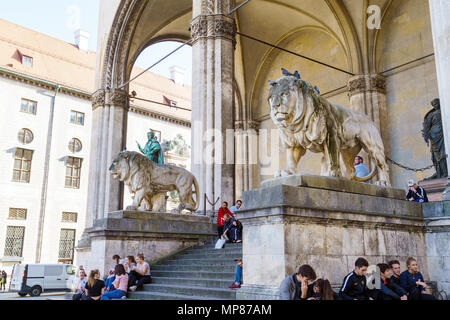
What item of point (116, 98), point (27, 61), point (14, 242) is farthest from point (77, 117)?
point (116, 98)

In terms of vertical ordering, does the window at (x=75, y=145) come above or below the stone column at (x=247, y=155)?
above

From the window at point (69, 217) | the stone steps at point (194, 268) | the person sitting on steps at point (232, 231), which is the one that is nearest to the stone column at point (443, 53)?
the stone steps at point (194, 268)

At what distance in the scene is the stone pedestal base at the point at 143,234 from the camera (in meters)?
10.1

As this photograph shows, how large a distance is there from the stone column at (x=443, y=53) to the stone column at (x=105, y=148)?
14.0 meters

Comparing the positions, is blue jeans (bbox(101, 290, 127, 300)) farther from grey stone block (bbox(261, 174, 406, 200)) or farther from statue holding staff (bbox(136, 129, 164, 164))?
statue holding staff (bbox(136, 129, 164, 164))

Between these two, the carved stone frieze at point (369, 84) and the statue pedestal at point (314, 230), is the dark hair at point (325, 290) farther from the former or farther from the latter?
the carved stone frieze at point (369, 84)

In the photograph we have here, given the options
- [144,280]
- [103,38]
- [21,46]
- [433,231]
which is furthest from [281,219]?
[21,46]

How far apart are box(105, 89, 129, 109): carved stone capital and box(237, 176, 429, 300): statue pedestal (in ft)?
47.7

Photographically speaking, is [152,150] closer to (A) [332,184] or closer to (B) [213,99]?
(B) [213,99]

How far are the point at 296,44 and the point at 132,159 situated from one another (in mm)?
14550

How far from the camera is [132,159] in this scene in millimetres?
11117

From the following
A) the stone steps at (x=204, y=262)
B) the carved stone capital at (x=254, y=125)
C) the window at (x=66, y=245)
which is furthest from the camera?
the window at (x=66, y=245)

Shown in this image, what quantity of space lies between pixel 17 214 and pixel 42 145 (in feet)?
16.8

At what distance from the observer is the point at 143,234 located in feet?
34.8
